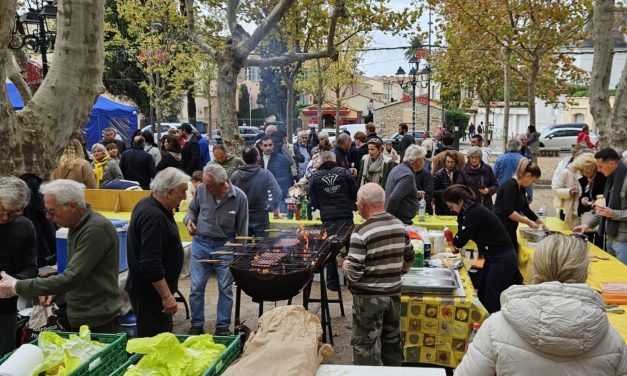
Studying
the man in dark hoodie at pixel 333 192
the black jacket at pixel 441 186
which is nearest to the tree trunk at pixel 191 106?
the black jacket at pixel 441 186

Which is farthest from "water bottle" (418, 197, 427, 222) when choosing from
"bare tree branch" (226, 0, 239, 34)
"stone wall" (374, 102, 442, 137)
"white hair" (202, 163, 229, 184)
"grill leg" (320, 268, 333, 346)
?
"stone wall" (374, 102, 442, 137)

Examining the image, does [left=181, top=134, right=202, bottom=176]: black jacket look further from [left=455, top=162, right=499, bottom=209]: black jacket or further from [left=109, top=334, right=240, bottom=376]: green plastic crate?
[left=109, top=334, right=240, bottom=376]: green plastic crate

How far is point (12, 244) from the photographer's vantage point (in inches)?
144

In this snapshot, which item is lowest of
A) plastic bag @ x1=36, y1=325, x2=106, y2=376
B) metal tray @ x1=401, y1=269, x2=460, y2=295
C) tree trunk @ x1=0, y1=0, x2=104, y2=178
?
metal tray @ x1=401, y1=269, x2=460, y2=295

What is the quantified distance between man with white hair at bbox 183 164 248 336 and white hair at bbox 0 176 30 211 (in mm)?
2109

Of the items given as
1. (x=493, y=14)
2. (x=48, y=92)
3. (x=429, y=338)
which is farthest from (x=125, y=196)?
(x=493, y=14)

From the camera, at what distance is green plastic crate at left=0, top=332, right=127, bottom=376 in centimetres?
282

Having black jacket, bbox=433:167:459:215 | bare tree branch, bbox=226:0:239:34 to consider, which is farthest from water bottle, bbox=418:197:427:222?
bare tree branch, bbox=226:0:239:34

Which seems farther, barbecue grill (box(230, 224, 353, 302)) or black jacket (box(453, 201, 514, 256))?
black jacket (box(453, 201, 514, 256))

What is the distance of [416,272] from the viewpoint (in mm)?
5148

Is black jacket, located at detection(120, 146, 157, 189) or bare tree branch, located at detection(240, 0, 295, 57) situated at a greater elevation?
bare tree branch, located at detection(240, 0, 295, 57)

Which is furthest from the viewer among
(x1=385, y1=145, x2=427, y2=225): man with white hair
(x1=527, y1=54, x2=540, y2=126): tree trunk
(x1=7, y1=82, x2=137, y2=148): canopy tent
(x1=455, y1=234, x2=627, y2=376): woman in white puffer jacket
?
(x1=7, y1=82, x2=137, y2=148): canopy tent

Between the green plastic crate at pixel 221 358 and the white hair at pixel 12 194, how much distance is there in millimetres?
1341

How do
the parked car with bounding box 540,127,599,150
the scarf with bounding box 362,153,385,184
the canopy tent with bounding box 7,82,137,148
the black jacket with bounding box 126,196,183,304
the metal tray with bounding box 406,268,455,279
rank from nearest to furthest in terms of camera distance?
the black jacket with bounding box 126,196,183,304
the metal tray with bounding box 406,268,455,279
the scarf with bounding box 362,153,385,184
the canopy tent with bounding box 7,82,137,148
the parked car with bounding box 540,127,599,150
